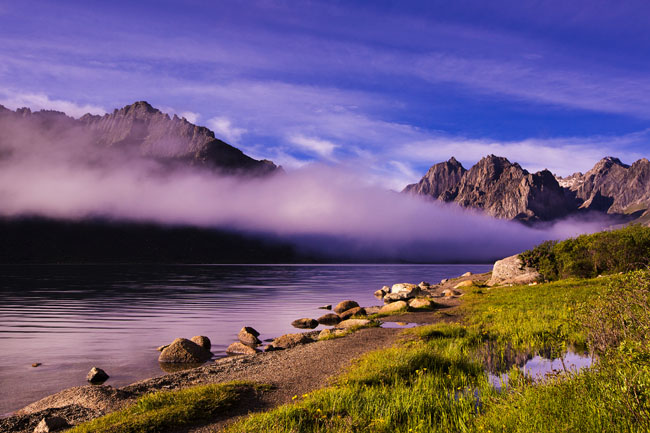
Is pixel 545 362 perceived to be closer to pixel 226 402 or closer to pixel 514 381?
pixel 514 381

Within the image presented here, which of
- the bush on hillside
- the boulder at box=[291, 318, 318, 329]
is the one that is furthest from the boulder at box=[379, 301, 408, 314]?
the bush on hillside

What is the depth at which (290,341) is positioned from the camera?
2550cm

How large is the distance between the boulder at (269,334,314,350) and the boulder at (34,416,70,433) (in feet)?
46.4

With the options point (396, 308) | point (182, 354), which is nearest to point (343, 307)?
point (396, 308)

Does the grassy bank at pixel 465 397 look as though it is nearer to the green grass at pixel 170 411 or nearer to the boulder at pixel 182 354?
the green grass at pixel 170 411

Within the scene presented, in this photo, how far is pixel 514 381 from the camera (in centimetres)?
1220

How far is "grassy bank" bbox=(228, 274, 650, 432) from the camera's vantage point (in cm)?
764

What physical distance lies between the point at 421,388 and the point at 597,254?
4542 cm

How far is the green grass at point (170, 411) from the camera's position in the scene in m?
9.68

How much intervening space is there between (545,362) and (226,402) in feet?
40.3

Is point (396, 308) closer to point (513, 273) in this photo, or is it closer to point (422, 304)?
point (422, 304)

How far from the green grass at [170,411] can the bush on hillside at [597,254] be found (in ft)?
149

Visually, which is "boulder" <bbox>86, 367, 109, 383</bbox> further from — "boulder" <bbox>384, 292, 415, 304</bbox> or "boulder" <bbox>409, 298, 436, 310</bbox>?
"boulder" <bbox>384, 292, 415, 304</bbox>

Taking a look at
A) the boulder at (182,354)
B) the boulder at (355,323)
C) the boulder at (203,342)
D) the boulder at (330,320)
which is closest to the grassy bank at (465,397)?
the boulder at (182,354)
